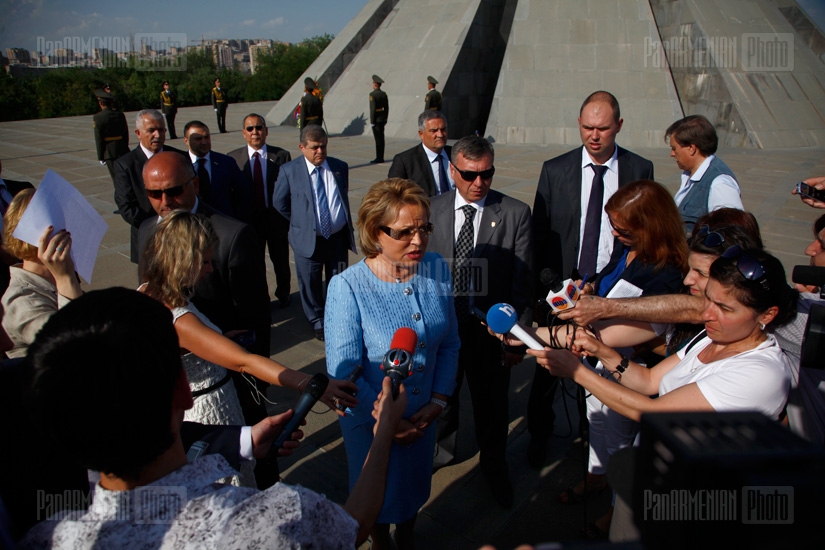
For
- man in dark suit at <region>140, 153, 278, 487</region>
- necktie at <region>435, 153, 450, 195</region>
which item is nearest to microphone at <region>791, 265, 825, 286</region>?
man in dark suit at <region>140, 153, 278, 487</region>

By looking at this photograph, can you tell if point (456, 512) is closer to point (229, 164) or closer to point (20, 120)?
point (229, 164)

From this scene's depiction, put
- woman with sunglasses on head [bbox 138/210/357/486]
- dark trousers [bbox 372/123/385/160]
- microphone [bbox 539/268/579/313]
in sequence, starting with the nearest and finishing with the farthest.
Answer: woman with sunglasses on head [bbox 138/210/357/486] < microphone [bbox 539/268/579/313] < dark trousers [bbox 372/123/385/160]

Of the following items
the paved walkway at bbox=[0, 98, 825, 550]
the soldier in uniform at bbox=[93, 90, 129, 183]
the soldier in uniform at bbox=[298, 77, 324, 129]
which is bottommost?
the paved walkway at bbox=[0, 98, 825, 550]

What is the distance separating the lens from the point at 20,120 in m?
28.1

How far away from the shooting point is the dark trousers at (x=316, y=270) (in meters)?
5.23

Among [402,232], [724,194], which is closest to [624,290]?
[402,232]

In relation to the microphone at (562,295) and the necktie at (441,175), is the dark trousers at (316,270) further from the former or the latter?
the microphone at (562,295)

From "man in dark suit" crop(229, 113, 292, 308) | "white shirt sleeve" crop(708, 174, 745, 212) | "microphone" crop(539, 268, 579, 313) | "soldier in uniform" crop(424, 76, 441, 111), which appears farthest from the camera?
"soldier in uniform" crop(424, 76, 441, 111)

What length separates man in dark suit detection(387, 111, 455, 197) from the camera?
501cm

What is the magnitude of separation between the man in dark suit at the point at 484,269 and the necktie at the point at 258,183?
3.00m

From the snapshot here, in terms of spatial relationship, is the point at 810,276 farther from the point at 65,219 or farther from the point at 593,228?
the point at 65,219

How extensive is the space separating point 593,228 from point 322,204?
2666mm

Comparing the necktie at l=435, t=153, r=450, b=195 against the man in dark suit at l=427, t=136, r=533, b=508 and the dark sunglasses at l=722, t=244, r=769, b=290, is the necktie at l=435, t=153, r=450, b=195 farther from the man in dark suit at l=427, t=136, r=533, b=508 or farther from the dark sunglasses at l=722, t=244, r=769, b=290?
the dark sunglasses at l=722, t=244, r=769, b=290

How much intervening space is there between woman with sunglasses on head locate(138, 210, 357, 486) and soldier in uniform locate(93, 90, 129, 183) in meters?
9.35
